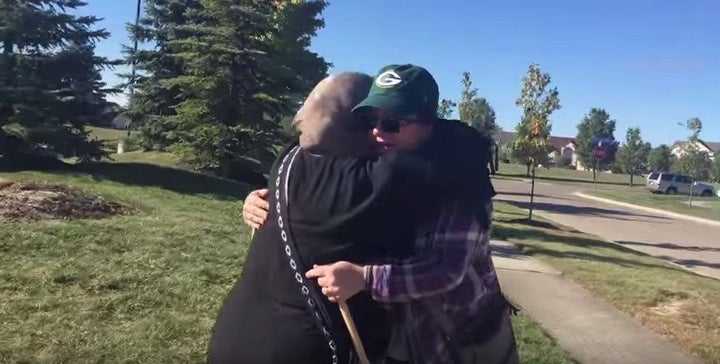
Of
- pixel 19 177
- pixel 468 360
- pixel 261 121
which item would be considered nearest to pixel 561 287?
pixel 468 360

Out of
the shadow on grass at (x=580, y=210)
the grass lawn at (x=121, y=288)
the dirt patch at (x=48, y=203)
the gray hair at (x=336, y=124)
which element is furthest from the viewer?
the shadow on grass at (x=580, y=210)

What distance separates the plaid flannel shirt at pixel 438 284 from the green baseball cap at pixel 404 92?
285 mm

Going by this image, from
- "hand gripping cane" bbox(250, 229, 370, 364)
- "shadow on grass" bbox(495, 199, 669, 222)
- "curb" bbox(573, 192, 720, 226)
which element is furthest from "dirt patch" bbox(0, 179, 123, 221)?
"curb" bbox(573, 192, 720, 226)

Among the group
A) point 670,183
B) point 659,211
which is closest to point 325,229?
point 659,211

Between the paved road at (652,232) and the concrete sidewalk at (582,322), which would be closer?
the concrete sidewalk at (582,322)

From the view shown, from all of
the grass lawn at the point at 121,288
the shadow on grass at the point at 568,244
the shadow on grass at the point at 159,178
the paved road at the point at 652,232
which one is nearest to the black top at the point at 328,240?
the grass lawn at the point at 121,288

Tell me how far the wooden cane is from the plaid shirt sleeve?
0.09 m

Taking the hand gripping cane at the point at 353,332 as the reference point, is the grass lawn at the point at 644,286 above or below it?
below

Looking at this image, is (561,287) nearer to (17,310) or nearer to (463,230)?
(17,310)

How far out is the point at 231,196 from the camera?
43.4ft

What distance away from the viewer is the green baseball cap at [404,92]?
6.39ft

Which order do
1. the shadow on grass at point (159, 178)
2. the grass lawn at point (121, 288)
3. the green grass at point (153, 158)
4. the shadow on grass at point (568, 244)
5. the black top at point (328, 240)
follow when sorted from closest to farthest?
the black top at point (328, 240), the grass lawn at point (121, 288), the shadow on grass at point (568, 244), the shadow on grass at point (159, 178), the green grass at point (153, 158)

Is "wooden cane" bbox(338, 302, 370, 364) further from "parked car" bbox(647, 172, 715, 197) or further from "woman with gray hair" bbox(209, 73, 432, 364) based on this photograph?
"parked car" bbox(647, 172, 715, 197)

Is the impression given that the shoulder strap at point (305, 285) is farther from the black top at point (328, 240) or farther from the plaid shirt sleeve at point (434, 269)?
the plaid shirt sleeve at point (434, 269)
